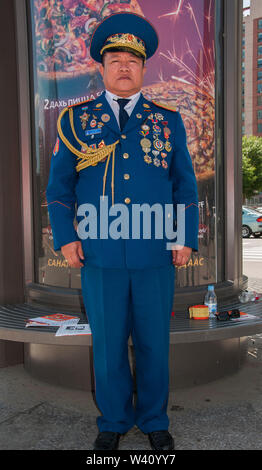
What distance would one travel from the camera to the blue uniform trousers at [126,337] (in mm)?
2404

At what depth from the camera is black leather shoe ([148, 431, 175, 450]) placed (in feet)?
7.98

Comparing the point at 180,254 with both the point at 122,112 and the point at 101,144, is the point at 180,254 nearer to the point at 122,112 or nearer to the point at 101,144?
the point at 101,144

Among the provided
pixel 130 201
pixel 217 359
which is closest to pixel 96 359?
pixel 130 201

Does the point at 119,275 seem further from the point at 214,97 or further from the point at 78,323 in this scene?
the point at 214,97

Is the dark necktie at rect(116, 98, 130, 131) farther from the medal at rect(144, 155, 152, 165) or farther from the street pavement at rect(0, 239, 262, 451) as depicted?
the street pavement at rect(0, 239, 262, 451)

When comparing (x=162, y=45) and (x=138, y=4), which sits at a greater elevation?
(x=138, y=4)

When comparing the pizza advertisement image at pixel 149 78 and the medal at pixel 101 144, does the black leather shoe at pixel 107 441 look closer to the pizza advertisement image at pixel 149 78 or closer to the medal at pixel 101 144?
the pizza advertisement image at pixel 149 78

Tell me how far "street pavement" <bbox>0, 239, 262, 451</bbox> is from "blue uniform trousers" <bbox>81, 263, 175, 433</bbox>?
8.5 inches

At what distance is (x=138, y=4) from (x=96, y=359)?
A: 2786 mm

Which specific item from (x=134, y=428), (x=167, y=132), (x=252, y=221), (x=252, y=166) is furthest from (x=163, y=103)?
(x=252, y=166)

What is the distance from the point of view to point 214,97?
385 cm

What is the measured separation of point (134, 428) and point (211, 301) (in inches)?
48.8

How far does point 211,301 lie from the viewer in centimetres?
359

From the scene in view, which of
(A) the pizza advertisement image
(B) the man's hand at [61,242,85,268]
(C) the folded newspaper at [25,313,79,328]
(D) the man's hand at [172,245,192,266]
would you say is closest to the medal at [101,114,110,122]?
(B) the man's hand at [61,242,85,268]
